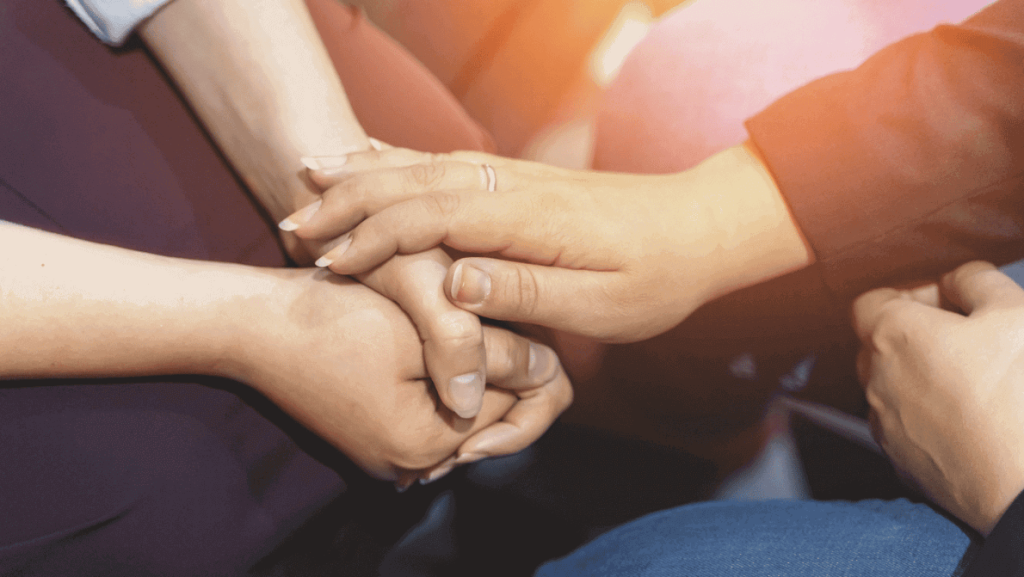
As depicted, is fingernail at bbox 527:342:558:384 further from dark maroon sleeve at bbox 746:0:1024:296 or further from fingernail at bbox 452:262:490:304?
dark maroon sleeve at bbox 746:0:1024:296

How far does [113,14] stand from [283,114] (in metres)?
0.18

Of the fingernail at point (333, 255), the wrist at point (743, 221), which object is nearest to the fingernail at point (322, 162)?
the fingernail at point (333, 255)

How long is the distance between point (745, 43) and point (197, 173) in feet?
2.51

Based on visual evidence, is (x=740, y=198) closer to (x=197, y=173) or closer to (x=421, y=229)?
(x=421, y=229)

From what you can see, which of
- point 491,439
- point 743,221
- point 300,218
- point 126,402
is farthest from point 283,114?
point 743,221

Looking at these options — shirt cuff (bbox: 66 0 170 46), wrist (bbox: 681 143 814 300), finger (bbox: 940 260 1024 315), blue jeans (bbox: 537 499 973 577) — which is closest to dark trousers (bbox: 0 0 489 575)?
shirt cuff (bbox: 66 0 170 46)

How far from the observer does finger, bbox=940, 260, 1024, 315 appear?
552mm

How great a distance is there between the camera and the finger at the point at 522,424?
0.65m

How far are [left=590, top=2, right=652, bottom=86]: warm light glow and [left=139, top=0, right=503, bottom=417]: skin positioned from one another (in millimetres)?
482

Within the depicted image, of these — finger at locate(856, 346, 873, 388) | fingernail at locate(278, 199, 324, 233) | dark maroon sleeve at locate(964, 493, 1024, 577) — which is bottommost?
finger at locate(856, 346, 873, 388)

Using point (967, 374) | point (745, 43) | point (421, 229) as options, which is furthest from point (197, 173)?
point (967, 374)

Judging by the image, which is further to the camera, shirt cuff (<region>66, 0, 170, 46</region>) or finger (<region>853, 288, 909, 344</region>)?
finger (<region>853, 288, 909, 344</region>)

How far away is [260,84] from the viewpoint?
1.94ft

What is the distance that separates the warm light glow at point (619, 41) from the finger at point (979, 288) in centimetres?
56
